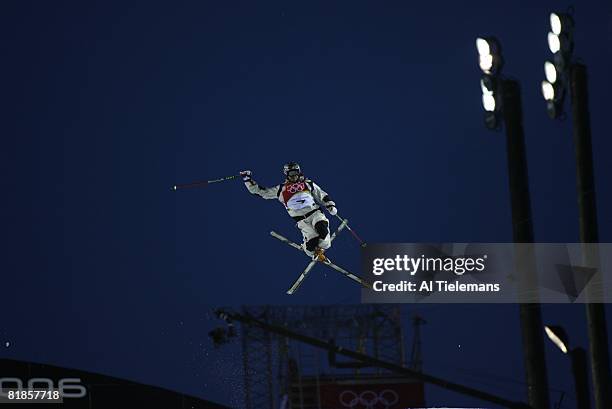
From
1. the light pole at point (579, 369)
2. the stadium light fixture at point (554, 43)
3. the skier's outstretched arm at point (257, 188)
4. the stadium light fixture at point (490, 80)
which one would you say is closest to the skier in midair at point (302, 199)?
the skier's outstretched arm at point (257, 188)

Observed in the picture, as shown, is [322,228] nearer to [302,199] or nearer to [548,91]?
[302,199]

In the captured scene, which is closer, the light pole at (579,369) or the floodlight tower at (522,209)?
the light pole at (579,369)

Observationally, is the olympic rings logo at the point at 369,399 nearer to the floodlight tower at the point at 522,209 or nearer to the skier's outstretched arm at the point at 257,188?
the skier's outstretched arm at the point at 257,188

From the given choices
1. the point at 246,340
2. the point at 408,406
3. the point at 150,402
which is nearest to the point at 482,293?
the point at 408,406

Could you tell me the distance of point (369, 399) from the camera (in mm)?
22609

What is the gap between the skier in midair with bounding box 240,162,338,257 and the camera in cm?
2127

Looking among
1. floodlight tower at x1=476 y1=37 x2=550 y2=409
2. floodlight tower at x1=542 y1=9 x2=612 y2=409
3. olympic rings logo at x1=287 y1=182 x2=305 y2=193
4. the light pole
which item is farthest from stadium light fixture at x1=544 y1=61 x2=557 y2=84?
the light pole

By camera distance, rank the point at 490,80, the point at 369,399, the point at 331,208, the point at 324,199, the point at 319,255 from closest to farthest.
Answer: the point at 490,80 < the point at 331,208 < the point at 324,199 < the point at 319,255 < the point at 369,399

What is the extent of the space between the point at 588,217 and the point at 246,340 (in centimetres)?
799

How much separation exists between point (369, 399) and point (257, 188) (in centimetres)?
463

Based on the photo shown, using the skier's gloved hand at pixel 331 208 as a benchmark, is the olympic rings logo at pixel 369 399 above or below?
below

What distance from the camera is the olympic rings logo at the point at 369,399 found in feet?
74.0

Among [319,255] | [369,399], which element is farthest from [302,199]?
[369,399]

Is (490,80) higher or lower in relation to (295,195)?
higher
